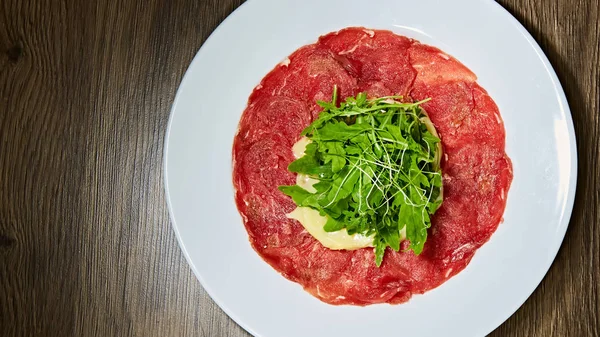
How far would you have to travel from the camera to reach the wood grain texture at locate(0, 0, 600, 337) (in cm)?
306

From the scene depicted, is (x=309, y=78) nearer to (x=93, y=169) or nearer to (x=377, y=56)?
(x=377, y=56)

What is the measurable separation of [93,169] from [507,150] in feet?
7.22

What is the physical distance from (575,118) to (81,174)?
2.66 m

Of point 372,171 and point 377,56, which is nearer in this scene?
point 372,171

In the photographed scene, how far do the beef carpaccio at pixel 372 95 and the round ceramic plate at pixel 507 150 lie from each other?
57mm

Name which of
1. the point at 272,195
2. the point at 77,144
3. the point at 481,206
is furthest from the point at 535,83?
the point at 77,144

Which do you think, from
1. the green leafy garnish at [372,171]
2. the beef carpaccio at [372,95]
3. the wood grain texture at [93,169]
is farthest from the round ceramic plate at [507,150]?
the green leafy garnish at [372,171]

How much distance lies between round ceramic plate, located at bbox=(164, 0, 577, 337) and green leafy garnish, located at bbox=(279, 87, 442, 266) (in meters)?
0.40

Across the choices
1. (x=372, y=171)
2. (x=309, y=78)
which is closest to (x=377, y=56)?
(x=309, y=78)

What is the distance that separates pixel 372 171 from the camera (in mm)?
2527

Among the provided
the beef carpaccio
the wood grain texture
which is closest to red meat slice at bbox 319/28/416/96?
the beef carpaccio

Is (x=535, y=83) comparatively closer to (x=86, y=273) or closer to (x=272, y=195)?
(x=272, y=195)

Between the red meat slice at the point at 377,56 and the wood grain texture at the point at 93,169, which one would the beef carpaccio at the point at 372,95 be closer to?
the red meat slice at the point at 377,56

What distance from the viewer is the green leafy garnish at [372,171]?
2.55 metres
